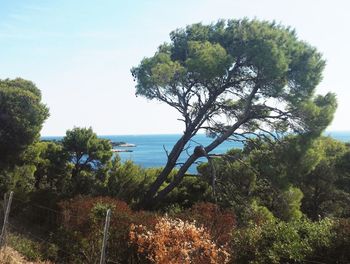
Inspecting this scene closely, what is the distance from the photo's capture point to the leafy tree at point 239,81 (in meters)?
13.2

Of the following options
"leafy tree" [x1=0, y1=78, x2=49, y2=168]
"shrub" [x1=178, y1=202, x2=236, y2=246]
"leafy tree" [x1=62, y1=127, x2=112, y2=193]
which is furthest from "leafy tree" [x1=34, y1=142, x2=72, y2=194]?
"shrub" [x1=178, y1=202, x2=236, y2=246]

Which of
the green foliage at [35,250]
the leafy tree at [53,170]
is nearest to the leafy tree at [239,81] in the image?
the leafy tree at [53,170]

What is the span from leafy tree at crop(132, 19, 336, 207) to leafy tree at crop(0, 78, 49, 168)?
16.6ft

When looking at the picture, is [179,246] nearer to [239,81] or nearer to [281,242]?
[281,242]

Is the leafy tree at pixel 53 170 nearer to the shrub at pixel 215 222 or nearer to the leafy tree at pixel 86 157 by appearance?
the leafy tree at pixel 86 157

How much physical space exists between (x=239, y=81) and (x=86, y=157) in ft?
23.6

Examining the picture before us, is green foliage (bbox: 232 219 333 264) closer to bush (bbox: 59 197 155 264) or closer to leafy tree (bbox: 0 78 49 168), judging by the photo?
bush (bbox: 59 197 155 264)

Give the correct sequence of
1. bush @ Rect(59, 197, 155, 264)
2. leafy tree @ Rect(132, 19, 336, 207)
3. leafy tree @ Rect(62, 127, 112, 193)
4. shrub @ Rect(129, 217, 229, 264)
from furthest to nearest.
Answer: leafy tree @ Rect(62, 127, 112, 193) → leafy tree @ Rect(132, 19, 336, 207) → bush @ Rect(59, 197, 155, 264) → shrub @ Rect(129, 217, 229, 264)

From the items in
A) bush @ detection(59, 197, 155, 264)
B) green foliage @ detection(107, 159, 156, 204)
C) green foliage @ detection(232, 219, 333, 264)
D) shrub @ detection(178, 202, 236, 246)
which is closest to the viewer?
green foliage @ detection(232, 219, 333, 264)

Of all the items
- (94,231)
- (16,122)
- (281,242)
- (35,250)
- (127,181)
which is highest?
(16,122)

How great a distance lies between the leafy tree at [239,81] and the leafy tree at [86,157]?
268 centimetres

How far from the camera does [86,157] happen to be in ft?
56.8

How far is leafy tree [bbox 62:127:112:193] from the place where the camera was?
1652 cm

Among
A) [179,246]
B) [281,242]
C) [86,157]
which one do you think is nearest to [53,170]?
[86,157]
